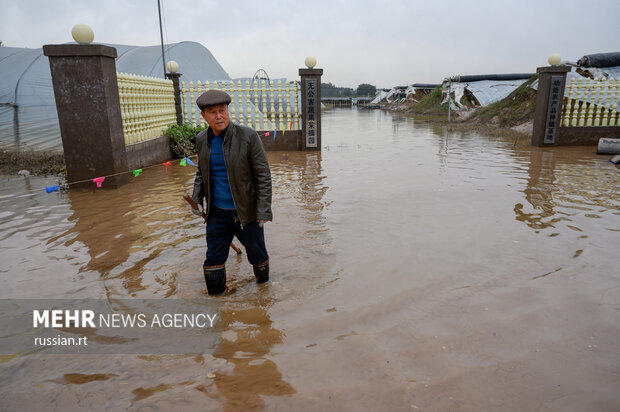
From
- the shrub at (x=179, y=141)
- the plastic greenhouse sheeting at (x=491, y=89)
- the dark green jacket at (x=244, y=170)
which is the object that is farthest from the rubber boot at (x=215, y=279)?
the plastic greenhouse sheeting at (x=491, y=89)

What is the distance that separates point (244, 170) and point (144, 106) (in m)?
7.48

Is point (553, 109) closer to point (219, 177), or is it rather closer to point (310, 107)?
point (310, 107)

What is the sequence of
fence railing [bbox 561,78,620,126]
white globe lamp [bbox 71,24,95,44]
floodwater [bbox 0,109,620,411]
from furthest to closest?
fence railing [bbox 561,78,620,126] < white globe lamp [bbox 71,24,95,44] < floodwater [bbox 0,109,620,411]

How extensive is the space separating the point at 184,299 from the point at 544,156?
10.9 metres

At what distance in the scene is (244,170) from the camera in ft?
10.7

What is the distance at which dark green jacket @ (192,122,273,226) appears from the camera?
10.6 feet

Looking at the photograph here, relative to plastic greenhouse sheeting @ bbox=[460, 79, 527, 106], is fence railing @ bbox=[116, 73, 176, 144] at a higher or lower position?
lower

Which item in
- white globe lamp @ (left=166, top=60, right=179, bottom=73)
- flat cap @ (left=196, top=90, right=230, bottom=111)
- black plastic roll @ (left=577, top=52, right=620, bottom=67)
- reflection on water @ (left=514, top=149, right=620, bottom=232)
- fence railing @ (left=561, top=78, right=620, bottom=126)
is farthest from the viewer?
black plastic roll @ (left=577, top=52, right=620, bottom=67)

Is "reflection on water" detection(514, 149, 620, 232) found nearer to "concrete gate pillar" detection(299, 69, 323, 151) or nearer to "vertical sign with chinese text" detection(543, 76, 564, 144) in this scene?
"vertical sign with chinese text" detection(543, 76, 564, 144)

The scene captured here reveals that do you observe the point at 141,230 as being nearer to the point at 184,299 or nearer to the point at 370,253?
Result: the point at 184,299

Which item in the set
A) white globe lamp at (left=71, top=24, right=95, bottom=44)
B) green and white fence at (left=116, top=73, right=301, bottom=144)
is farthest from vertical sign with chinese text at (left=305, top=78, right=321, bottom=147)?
white globe lamp at (left=71, top=24, right=95, bottom=44)

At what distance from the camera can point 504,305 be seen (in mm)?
3221

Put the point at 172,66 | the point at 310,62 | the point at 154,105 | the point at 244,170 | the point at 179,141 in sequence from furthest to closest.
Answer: the point at 310,62 → the point at 172,66 → the point at 179,141 → the point at 154,105 → the point at 244,170

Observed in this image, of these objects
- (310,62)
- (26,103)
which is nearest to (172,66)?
(310,62)
